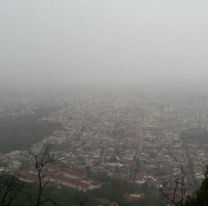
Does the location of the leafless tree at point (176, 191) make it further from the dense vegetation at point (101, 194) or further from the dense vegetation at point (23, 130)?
the dense vegetation at point (23, 130)

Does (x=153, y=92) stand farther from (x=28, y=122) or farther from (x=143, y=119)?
(x=28, y=122)

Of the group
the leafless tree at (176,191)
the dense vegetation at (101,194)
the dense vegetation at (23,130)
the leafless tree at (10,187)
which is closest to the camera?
the leafless tree at (10,187)

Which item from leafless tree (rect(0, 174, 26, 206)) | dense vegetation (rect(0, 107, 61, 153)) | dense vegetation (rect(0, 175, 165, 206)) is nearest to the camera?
leafless tree (rect(0, 174, 26, 206))

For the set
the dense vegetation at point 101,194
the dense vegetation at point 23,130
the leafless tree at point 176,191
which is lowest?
the dense vegetation at point 23,130

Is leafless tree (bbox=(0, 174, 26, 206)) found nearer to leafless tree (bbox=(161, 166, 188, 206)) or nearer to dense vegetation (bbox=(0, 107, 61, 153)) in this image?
leafless tree (bbox=(161, 166, 188, 206))

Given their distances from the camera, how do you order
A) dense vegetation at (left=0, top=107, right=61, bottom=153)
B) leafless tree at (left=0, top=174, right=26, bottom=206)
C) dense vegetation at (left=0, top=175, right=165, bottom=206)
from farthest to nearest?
dense vegetation at (left=0, top=107, right=61, bottom=153), dense vegetation at (left=0, top=175, right=165, bottom=206), leafless tree at (left=0, top=174, right=26, bottom=206)

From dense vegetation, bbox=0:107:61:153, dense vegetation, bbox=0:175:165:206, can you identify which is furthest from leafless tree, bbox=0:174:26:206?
dense vegetation, bbox=0:107:61:153

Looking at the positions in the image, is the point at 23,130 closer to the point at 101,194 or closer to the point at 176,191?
the point at 101,194

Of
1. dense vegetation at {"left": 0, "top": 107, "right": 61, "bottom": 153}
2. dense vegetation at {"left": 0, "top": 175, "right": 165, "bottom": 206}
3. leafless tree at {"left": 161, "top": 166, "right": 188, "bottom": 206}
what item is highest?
leafless tree at {"left": 161, "top": 166, "right": 188, "bottom": 206}

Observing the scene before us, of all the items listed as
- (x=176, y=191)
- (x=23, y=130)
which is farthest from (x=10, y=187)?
(x=23, y=130)

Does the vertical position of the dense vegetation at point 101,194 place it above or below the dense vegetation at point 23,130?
above

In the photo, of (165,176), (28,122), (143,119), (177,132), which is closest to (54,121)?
(28,122)

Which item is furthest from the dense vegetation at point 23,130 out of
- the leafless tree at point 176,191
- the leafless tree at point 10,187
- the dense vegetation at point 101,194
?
the leafless tree at point 176,191
